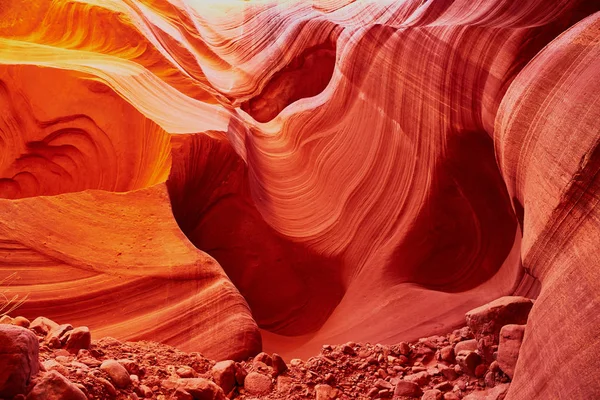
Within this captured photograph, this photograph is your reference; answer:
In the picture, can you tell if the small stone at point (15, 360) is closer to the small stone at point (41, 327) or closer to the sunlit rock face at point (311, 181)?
the small stone at point (41, 327)

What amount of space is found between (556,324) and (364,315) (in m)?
2.93

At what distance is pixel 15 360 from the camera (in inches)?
86.8

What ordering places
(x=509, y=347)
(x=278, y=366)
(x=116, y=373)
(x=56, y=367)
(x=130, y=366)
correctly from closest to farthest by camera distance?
(x=56, y=367), (x=116, y=373), (x=130, y=366), (x=509, y=347), (x=278, y=366)

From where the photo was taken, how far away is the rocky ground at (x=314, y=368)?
3.07 meters

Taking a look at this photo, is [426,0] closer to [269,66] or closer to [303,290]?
[269,66]

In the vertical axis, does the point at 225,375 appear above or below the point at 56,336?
below

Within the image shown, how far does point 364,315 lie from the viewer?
549 centimetres

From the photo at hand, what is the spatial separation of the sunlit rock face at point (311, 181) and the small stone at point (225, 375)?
655 millimetres

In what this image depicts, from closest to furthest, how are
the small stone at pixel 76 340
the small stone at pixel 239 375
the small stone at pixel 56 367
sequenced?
the small stone at pixel 56 367 < the small stone at pixel 76 340 < the small stone at pixel 239 375

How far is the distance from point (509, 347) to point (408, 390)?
25.5 inches

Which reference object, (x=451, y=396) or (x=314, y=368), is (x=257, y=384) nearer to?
(x=314, y=368)

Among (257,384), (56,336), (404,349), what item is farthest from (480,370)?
(56,336)

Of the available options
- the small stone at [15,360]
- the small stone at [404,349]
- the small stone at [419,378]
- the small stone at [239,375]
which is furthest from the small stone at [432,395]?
the small stone at [15,360]

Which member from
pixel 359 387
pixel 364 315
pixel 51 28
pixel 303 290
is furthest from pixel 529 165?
pixel 51 28
